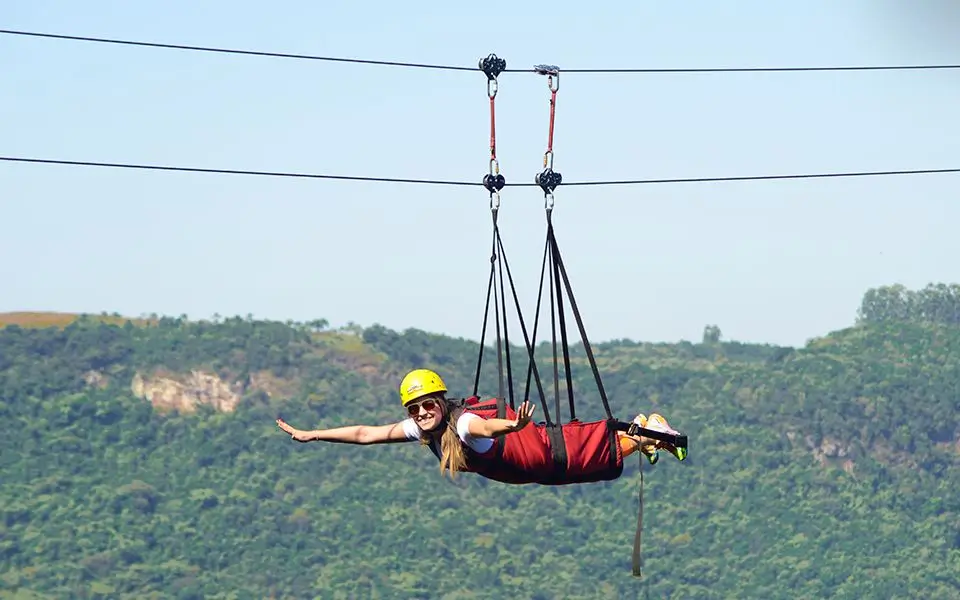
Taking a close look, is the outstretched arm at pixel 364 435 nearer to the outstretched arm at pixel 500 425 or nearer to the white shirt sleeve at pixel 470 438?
the white shirt sleeve at pixel 470 438

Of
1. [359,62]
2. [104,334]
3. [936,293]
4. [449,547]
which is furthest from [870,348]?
[359,62]

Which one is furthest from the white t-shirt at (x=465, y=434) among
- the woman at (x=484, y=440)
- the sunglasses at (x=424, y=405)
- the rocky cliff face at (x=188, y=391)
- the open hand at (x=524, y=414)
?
the rocky cliff face at (x=188, y=391)

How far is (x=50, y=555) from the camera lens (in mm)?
94188

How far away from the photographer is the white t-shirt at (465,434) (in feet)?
45.5

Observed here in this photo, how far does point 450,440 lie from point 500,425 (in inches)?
27.3

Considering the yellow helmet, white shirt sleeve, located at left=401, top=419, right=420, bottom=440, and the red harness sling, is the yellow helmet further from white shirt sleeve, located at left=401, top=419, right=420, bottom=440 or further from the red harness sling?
the red harness sling

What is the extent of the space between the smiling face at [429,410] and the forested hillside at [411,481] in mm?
80147

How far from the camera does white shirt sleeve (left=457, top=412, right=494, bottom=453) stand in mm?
13875

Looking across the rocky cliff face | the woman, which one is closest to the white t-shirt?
the woman

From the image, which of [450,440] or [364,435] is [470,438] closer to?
[450,440]

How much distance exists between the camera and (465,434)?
13883mm

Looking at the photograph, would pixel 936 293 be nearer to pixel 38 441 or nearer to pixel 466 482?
pixel 466 482

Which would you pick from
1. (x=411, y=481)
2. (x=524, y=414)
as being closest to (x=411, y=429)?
(x=524, y=414)

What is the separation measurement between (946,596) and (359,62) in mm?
88872
